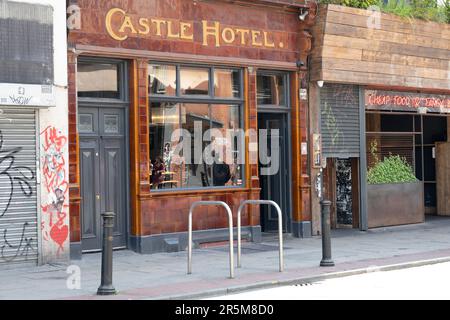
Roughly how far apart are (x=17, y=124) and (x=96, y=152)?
71.4 inches

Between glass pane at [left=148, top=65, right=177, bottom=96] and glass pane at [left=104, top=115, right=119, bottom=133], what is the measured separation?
34.7 inches

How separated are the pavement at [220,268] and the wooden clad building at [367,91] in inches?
66.3

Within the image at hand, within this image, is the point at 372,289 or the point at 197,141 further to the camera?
the point at 197,141

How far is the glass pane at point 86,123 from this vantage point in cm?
1419

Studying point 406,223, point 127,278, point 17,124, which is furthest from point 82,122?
point 406,223

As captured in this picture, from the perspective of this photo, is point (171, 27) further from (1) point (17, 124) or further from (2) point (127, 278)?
(2) point (127, 278)

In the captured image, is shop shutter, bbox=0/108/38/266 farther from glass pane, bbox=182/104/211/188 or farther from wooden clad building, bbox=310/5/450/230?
wooden clad building, bbox=310/5/450/230

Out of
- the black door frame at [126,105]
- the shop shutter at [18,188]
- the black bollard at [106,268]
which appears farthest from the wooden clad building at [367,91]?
the black bollard at [106,268]

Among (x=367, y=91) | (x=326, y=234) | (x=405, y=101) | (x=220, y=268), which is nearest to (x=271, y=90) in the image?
(x=367, y=91)

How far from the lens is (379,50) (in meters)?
18.2

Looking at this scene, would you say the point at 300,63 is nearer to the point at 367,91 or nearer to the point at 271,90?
the point at 271,90

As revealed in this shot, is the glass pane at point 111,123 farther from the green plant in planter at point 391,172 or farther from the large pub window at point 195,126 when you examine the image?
the green plant in planter at point 391,172

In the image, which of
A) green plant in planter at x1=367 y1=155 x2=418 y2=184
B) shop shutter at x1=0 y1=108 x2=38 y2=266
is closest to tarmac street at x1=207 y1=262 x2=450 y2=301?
shop shutter at x1=0 y1=108 x2=38 y2=266

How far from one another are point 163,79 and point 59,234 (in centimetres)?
377
